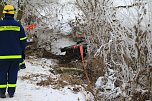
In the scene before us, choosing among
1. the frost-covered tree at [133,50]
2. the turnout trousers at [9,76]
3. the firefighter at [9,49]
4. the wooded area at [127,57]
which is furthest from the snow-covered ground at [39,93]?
the frost-covered tree at [133,50]

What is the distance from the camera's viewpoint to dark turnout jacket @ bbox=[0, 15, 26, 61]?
25.4 feet

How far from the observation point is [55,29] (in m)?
17.8

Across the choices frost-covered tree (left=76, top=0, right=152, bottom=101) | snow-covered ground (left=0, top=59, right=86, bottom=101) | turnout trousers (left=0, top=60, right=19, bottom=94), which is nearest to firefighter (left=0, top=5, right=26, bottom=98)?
turnout trousers (left=0, top=60, right=19, bottom=94)

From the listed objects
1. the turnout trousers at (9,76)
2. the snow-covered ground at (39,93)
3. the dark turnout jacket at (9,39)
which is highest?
the dark turnout jacket at (9,39)

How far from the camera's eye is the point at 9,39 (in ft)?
25.5

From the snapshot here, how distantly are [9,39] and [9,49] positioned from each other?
0.20 metres

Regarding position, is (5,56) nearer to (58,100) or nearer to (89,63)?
(58,100)

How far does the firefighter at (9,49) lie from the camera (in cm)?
775

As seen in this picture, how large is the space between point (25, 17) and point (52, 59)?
3.42 m

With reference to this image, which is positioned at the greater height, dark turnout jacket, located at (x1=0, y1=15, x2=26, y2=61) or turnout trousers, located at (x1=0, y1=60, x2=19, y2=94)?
dark turnout jacket, located at (x1=0, y1=15, x2=26, y2=61)

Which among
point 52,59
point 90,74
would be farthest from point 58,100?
point 52,59

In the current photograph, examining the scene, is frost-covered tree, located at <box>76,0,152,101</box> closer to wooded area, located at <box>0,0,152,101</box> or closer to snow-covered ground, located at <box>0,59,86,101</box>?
wooded area, located at <box>0,0,152,101</box>

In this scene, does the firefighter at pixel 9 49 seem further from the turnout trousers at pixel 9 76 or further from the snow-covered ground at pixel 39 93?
the snow-covered ground at pixel 39 93

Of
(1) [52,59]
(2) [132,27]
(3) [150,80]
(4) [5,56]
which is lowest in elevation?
(1) [52,59]
